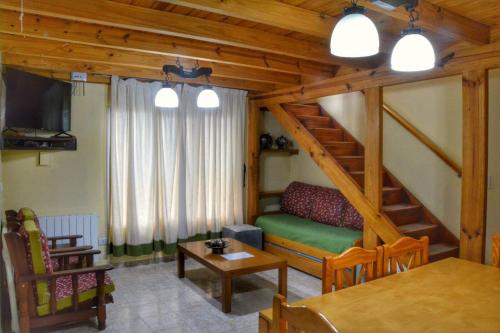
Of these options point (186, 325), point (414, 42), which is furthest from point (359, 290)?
point (186, 325)

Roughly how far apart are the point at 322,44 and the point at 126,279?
128 inches

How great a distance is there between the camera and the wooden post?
Answer: 5562mm

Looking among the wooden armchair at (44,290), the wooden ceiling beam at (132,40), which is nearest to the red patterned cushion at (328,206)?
the wooden ceiling beam at (132,40)

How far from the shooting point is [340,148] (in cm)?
498

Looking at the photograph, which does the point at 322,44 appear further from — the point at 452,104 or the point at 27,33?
the point at 27,33

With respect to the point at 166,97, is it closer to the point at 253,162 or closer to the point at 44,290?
the point at 44,290

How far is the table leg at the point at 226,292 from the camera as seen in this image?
3340 mm

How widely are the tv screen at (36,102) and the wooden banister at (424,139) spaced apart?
374cm

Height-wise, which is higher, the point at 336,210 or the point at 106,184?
the point at 106,184

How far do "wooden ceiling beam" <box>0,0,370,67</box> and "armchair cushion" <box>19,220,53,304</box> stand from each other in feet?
4.87

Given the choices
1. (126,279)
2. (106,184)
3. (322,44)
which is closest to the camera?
(322,44)

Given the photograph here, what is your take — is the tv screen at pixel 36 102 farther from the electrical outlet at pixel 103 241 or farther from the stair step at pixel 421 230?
the stair step at pixel 421 230

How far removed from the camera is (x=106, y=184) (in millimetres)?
4676

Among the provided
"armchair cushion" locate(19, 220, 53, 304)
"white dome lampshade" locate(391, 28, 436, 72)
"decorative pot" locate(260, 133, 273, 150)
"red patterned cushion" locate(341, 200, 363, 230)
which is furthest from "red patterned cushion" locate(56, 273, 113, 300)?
"decorative pot" locate(260, 133, 273, 150)
